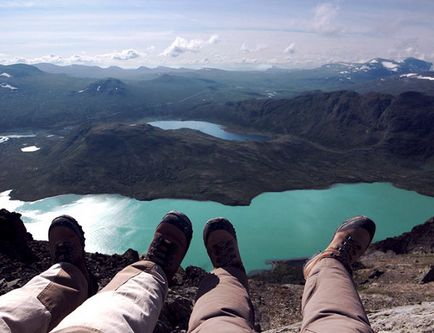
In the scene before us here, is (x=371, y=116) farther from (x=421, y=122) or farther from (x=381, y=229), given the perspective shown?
(x=381, y=229)

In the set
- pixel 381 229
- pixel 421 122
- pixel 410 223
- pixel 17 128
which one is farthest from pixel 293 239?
pixel 17 128

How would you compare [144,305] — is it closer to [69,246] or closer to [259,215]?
[69,246]

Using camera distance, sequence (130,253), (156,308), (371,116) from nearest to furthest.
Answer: (156,308) < (130,253) < (371,116)

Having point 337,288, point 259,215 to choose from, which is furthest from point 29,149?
point 337,288

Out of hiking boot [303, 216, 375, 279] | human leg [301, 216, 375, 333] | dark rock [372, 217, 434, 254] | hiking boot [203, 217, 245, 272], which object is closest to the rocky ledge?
hiking boot [303, 216, 375, 279]

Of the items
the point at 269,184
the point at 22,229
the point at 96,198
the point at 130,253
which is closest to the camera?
the point at 130,253

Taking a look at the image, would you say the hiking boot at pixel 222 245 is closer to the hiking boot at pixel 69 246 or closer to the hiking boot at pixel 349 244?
the hiking boot at pixel 349 244
